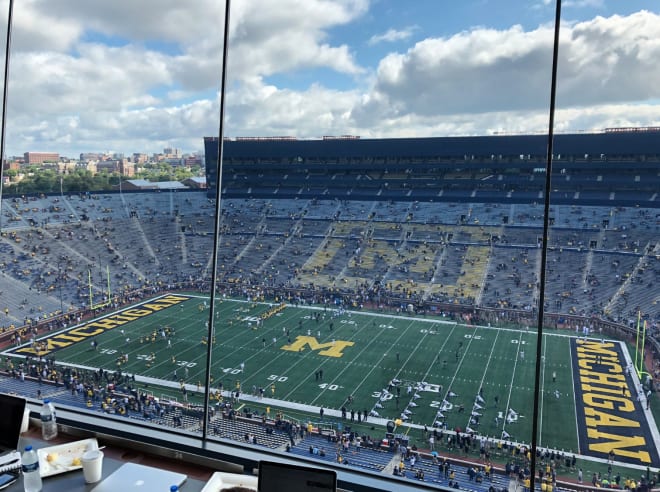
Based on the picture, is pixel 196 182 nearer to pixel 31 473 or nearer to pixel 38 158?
pixel 38 158

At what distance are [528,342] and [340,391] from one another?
629 centimetres

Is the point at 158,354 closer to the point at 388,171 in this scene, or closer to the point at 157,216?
the point at 157,216

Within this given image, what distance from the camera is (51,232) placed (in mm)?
23344

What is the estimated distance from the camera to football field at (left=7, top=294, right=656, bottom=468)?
33.5ft

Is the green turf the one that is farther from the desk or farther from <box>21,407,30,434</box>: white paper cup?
<box>21,407,30,434</box>: white paper cup

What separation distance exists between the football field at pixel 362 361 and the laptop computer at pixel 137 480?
778cm

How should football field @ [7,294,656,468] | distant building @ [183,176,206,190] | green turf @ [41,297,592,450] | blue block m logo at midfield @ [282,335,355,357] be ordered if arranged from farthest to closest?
distant building @ [183,176,206,190] < blue block m logo at midfield @ [282,335,355,357] < green turf @ [41,297,592,450] < football field @ [7,294,656,468]

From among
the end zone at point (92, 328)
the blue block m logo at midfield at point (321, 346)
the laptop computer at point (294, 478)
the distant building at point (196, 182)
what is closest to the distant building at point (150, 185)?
the distant building at point (196, 182)

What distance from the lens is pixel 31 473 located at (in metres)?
1.84

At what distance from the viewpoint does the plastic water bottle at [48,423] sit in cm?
237

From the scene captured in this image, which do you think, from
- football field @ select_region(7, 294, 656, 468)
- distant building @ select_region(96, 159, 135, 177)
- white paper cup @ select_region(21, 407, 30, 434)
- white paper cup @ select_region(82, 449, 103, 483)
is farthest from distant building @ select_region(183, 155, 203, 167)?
white paper cup @ select_region(82, 449, 103, 483)

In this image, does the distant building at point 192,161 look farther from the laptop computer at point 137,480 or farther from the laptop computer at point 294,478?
the laptop computer at point 294,478

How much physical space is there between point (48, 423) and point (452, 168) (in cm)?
2860

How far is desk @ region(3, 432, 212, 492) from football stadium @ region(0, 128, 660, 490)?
0.81ft
